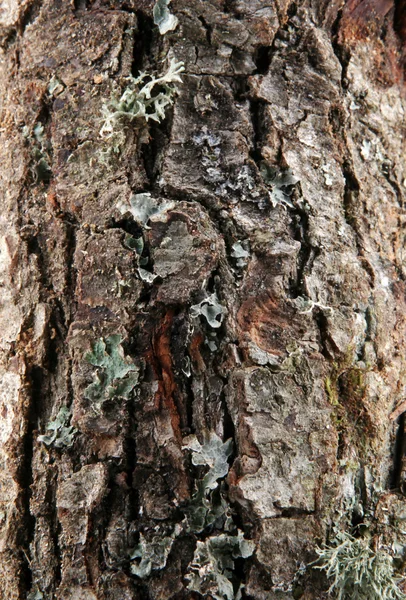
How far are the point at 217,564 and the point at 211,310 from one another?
0.60 m

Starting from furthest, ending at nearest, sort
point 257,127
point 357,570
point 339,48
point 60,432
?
point 339,48, point 257,127, point 60,432, point 357,570

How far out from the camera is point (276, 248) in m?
1.43

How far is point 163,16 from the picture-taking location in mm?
1476

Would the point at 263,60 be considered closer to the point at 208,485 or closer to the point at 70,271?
the point at 70,271

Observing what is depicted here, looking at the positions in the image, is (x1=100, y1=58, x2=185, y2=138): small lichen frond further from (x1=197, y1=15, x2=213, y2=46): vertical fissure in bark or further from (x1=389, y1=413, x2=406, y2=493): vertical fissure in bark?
(x1=389, y1=413, x2=406, y2=493): vertical fissure in bark

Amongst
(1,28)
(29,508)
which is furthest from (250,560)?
(1,28)

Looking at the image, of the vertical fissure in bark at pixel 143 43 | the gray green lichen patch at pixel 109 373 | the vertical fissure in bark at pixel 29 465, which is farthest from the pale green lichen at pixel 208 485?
the vertical fissure in bark at pixel 143 43

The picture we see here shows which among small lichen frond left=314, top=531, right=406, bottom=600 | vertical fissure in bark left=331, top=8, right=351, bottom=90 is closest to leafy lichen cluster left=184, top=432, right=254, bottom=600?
small lichen frond left=314, top=531, right=406, bottom=600

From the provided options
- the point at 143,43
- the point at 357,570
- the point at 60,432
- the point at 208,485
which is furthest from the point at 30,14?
the point at 357,570

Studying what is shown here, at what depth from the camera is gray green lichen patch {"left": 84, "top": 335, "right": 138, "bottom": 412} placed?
135 cm

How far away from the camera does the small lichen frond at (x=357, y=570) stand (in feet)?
4.24

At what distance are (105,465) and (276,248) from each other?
2.27 ft

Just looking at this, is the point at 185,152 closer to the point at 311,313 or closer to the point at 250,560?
the point at 311,313

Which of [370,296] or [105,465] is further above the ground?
[370,296]
